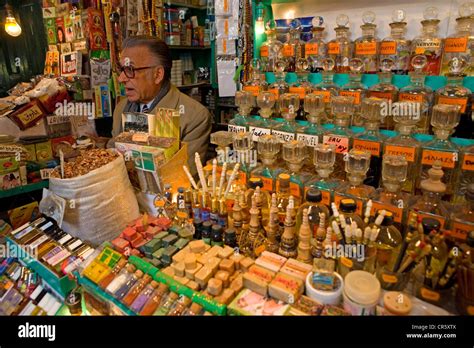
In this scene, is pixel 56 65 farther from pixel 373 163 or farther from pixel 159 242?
pixel 373 163

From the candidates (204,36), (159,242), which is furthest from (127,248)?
(204,36)

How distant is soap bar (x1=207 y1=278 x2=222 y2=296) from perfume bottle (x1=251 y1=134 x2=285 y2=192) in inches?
19.6

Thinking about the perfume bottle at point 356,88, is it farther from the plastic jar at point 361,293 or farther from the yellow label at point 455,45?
the plastic jar at point 361,293

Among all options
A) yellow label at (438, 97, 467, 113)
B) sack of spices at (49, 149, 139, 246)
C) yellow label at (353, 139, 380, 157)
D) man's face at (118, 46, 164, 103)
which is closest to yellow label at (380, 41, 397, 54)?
yellow label at (438, 97, 467, 113)

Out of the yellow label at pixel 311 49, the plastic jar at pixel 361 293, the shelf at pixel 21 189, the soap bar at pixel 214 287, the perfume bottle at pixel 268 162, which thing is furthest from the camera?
the shelf at pixel 21 189

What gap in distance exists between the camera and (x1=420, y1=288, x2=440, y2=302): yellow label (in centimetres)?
94

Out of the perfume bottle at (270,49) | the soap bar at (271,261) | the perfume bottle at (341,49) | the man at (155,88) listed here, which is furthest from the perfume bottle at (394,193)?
the man at (155,88)

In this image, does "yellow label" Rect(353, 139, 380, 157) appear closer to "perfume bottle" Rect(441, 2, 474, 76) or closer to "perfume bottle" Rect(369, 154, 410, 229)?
"perfume bottle" Rect(369, 154, 410, 229)

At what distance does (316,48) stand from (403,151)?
2.40ft

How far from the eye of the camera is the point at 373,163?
1344 millimetres

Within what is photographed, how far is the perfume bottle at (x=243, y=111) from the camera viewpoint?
171cm

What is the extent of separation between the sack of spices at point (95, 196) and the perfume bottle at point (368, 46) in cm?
123
